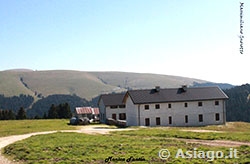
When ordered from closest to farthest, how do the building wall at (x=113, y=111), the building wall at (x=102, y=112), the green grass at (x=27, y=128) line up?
the green grass at (x=27, y=128) < the building wall at (x=113, y=111) < the building wall at (x=102, y=112)

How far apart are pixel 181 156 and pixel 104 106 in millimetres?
47723

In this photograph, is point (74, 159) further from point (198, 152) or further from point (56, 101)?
point (56, 101)

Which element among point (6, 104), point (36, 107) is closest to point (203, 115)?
point (36, 107)

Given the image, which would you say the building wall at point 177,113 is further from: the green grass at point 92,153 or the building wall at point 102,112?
the green grass at point 92,153

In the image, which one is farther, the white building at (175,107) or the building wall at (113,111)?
the building wall at (113,111)

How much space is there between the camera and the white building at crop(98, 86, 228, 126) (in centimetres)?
5359

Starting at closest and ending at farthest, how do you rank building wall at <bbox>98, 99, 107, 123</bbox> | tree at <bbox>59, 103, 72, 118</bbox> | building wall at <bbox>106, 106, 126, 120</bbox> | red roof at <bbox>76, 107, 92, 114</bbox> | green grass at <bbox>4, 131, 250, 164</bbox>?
1. green grass at <bbox>4, 131, 250, 164</bbox>
2. building wall at <bbox>106, 106, 126, 120</bbox>
3. building wall at <bbox>98, 99, 107, 123</bbox>
4. red roof at <bbox>76, 107, 92, 114</bbox>
5. tree at <bbox>59, 103, 72, 118</bbox>

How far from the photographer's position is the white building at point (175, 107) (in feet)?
176

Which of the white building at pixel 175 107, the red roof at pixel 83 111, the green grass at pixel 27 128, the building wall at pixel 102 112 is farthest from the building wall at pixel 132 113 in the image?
the red roof at pixel 83 111

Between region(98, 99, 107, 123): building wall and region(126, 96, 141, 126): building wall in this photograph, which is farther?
region(98, 99, 107, 123): building wall

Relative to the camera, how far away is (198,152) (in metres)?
18.2

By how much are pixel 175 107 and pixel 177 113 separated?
108 cm

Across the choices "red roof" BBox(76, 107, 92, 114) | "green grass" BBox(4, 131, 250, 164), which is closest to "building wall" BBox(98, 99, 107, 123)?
"red roof" BBox(76, 107, 92, 114)

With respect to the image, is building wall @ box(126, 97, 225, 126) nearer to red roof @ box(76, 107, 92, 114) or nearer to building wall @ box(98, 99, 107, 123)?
building wall @ box(98, 99, 107, 123)
